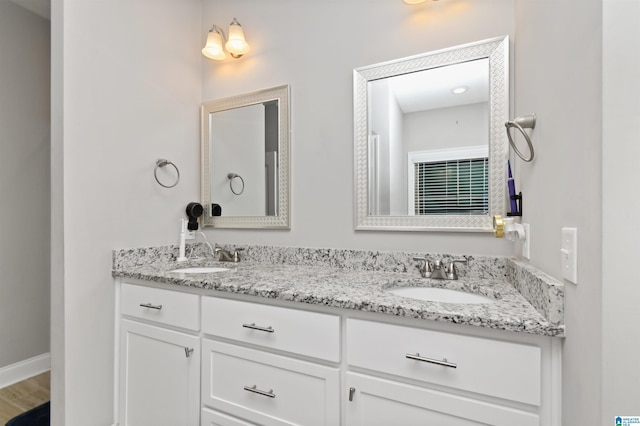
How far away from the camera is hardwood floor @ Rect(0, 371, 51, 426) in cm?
181

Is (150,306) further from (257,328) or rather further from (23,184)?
(23,184)

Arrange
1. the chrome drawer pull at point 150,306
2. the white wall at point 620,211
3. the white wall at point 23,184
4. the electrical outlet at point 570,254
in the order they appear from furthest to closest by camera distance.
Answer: the white wall at point 23,184 → the chrome drawer pull at point 150,306 → the electrical outlet at point 570,254 → the white wall at point 620,211

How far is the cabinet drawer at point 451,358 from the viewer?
819 mm

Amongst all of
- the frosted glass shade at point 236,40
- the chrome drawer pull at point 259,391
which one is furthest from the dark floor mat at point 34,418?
the frosted glass shade at point 236,40

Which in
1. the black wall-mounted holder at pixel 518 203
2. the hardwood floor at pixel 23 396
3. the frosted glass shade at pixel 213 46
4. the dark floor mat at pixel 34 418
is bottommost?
the hardwood floor at pixel 23 396

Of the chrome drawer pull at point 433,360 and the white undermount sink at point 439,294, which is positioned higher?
the white undermount sink at point 439,294

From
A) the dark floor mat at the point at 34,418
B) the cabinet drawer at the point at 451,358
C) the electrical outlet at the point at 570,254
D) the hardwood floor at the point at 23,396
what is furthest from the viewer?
the hardwood floor at the point at 23,396

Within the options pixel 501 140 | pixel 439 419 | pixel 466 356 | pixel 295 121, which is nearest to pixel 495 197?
pixel 501 140

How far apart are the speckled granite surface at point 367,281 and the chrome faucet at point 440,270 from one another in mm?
Result: 33

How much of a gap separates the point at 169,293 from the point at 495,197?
1.50m

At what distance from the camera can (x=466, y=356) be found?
88 centimetres

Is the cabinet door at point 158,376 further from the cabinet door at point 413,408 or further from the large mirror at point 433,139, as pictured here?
the large mirror at point 433,139

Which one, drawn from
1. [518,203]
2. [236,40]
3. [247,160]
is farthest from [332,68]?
[518,203]

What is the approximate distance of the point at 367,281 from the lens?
4.39 feet
